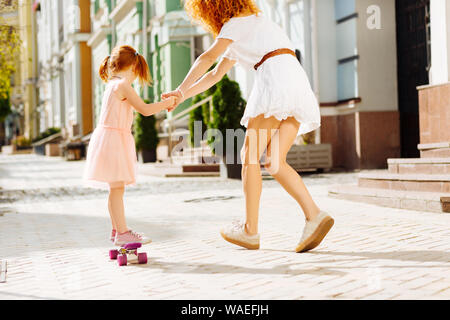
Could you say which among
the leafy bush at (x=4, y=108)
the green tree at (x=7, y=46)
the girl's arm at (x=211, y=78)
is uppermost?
the leafy bush at (x=4, y=108)

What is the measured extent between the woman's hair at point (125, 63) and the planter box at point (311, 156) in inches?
376

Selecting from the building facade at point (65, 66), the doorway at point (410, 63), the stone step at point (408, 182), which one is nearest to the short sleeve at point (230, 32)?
the stone step at point (408, 182)

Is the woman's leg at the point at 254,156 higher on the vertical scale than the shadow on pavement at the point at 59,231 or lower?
higher

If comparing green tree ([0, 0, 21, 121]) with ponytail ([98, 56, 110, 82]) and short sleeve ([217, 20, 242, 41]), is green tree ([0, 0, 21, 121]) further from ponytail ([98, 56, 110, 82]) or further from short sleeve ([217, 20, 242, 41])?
short sleeve ([217, 20, 242, 41])

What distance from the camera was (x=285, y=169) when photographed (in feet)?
14.4

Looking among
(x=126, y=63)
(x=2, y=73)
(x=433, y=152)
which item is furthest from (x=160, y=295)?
(x=2, y=73)

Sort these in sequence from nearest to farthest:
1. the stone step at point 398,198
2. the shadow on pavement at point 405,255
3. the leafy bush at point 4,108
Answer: the shadow on pavement at point 405,255
the stone step at point 398,198
the leafy bush at point 4,108

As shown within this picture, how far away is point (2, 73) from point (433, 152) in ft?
25.2

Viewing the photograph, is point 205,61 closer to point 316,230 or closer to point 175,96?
point 175,96

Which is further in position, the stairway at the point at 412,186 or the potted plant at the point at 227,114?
the potted plant at the point at 227,114

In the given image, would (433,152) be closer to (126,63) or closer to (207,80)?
(207,80)

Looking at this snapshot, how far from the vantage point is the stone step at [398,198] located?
21.0 ft

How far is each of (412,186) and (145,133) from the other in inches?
574

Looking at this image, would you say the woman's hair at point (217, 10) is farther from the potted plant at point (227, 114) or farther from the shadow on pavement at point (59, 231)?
the potted plant at point (227, 114)
